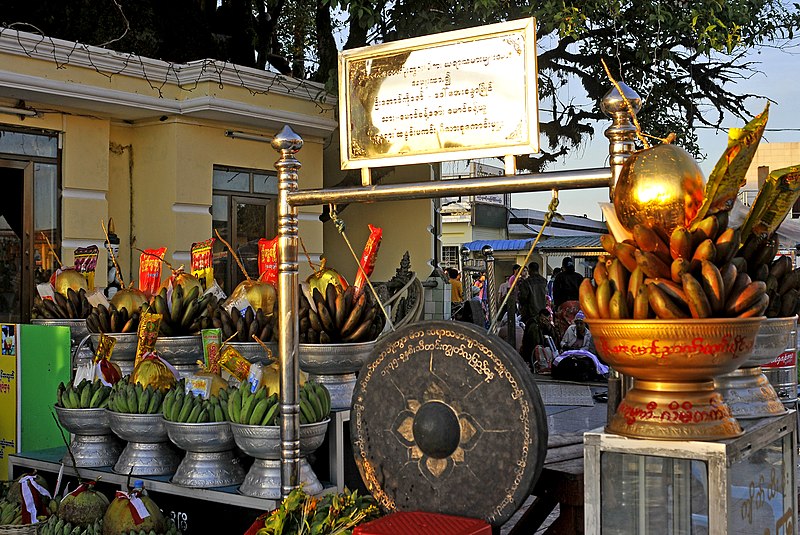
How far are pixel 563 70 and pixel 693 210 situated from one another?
8651mm

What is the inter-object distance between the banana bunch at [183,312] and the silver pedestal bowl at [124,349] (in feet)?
0.63

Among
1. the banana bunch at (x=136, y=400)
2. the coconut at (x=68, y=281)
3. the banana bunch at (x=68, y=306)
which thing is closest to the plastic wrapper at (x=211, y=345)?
the banana bunch at (x=136, y=400)

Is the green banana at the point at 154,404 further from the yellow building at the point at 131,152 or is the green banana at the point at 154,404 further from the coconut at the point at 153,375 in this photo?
the yellow building at the point at 131,152

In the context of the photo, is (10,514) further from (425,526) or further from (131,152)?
(131,152)

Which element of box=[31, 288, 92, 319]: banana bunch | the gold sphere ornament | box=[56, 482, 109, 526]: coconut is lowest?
box=[56, 482, 109, 526]: coconut

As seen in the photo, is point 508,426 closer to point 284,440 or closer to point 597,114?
point 284,440

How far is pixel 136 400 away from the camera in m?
3.21

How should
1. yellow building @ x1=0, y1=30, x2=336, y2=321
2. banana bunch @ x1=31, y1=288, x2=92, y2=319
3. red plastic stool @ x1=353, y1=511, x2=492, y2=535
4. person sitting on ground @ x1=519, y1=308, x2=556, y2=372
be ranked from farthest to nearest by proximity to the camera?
person sitting on ground @ x1=519, y1=308, x2=556, y2=372, yellow building @ x1=0, y1=30, x2=336, y2=321, banana bunch @ x1=31, y1=288, x2=92, y2=319, red plastic stool @ x1=353, y1=511, x2=492, y2=535

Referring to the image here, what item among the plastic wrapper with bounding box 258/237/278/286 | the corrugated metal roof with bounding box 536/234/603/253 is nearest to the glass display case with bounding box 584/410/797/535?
the plastic wrapper with bounding box 258/237/278/286

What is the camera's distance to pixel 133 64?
7.96m

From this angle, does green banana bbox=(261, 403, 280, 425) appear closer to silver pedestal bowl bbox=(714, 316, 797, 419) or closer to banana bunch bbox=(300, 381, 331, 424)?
banana bunch bbox=(300, 381, 331, 424)

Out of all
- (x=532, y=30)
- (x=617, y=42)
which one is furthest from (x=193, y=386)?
(x=617, y=42)

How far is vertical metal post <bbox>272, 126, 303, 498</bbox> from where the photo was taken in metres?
2.75

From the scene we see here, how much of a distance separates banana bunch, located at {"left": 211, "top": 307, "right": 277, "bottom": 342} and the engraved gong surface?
1.16 metres
